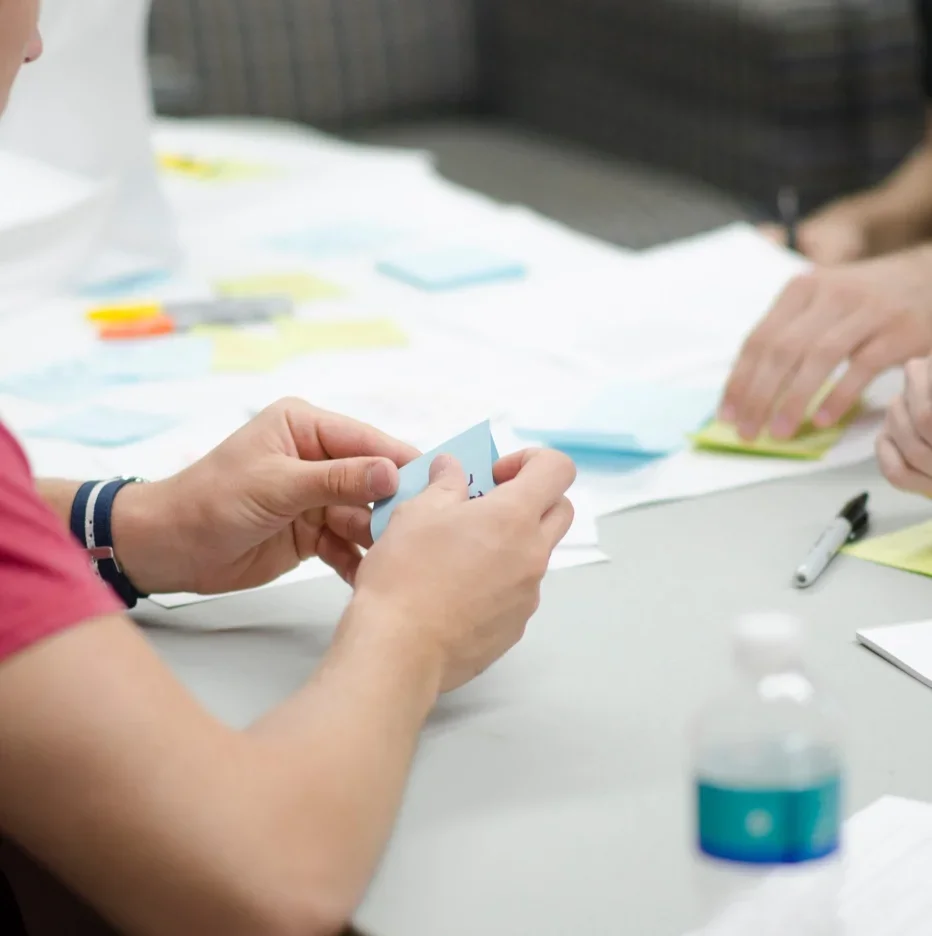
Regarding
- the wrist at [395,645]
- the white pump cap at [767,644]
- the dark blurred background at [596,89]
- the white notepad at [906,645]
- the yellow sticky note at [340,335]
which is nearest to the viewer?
the white pump cap at [767,644]

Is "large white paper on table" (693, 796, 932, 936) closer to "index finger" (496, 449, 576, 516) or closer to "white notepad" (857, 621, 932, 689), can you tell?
"white notepad" (857, 621, 932, 689)

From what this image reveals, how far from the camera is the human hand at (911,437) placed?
3.42 feet

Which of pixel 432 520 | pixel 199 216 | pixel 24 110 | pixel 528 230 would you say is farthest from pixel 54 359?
pixel 432 520

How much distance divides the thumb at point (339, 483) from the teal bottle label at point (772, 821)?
0.32 meters

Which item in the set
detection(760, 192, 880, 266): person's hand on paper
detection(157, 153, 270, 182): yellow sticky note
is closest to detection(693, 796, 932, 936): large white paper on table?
detection(760, 192, 880, 266): person's hand on paper

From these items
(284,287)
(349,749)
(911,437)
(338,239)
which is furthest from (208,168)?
(349,749)

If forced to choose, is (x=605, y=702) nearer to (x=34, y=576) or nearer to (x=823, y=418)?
(x=34, y=576)

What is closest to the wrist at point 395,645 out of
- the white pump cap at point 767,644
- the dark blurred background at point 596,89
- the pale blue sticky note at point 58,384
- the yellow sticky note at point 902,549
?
the white pump cap at point 767,644

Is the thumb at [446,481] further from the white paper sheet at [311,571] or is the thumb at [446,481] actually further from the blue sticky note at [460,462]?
the white paper sheet at [311,571]

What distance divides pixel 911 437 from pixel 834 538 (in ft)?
0.34

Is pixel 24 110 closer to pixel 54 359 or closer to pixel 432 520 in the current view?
pixel 54 359

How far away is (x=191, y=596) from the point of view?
997mm

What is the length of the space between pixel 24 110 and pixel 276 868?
1.20 meters

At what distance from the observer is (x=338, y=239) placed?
5.96ft
